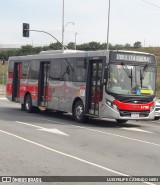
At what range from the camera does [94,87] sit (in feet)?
57.8

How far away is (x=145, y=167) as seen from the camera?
9211 mm

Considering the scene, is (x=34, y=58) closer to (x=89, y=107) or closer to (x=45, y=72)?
(x=45, y=72)

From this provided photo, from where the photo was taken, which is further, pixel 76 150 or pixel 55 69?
pixel 55 69

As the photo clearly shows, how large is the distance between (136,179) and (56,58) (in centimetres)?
1320

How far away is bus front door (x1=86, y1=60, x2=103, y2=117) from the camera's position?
17281 millimetres

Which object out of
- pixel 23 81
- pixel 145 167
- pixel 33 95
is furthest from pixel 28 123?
pixel 145 167

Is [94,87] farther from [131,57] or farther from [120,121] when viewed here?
[120,121]

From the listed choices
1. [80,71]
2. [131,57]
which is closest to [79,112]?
[80,71]

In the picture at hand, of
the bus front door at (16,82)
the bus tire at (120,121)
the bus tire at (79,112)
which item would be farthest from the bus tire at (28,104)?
the bus tire at (120,121)

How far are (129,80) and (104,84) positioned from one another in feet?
3.27

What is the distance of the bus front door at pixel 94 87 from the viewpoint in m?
17.3

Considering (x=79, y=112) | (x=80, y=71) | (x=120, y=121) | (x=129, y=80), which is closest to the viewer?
(x=129, y=80)

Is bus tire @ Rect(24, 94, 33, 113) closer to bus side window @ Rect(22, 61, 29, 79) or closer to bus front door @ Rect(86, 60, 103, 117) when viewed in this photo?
bus side window @ Rect(22, 61, 29, 79)

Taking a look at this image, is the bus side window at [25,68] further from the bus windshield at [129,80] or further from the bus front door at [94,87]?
the bus windshield at [129,80]
